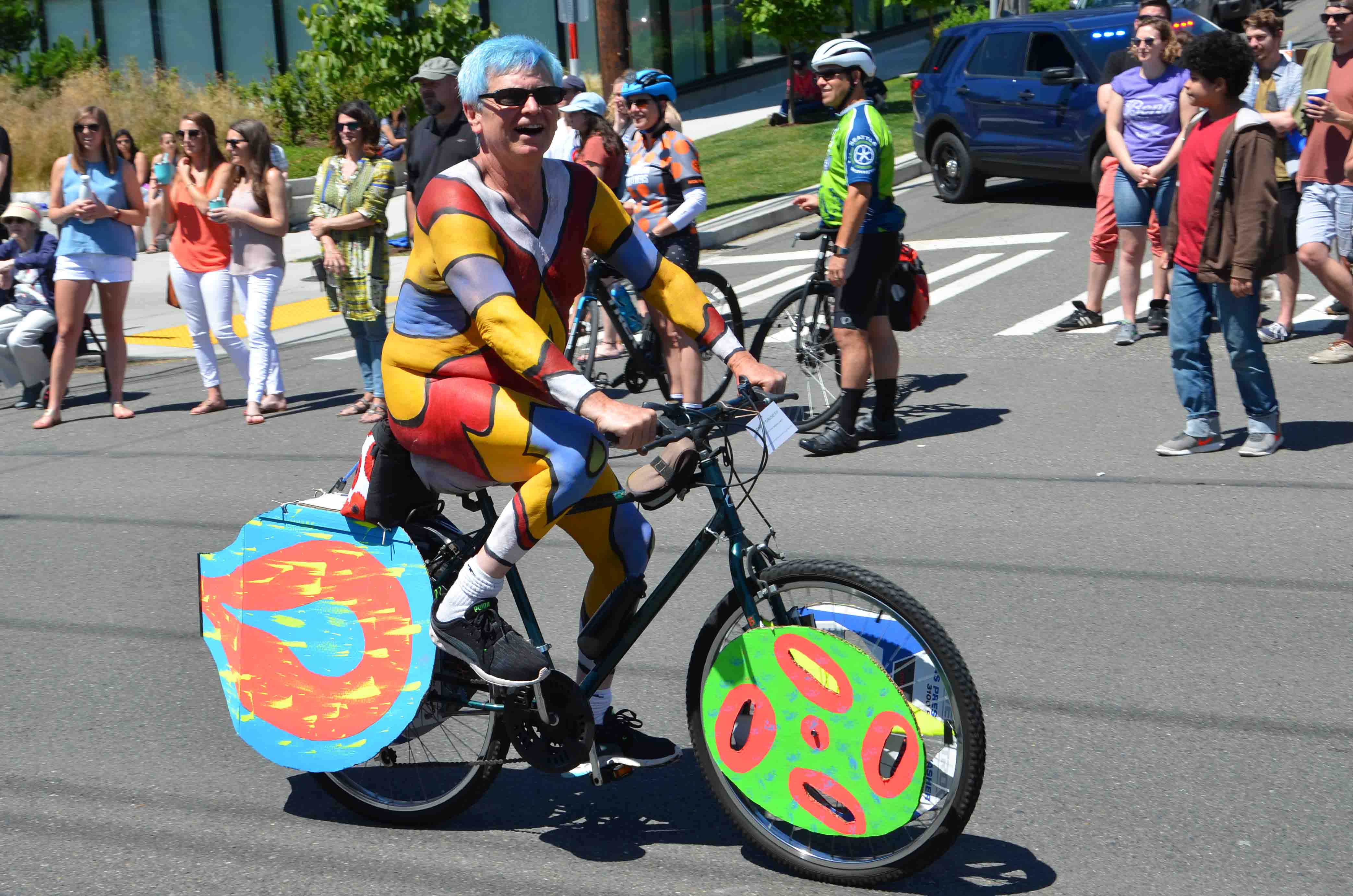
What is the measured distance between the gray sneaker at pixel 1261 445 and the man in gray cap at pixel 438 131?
4458 millimetres

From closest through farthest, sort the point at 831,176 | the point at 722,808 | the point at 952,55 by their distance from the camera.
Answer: the point at 722,808 < the point at 831,176 < the point at 952,55

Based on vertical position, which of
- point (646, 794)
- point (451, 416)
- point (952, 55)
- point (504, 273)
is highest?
point (952, 55)

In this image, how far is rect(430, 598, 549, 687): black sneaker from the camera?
363cm

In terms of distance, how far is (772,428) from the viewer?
3299 mm

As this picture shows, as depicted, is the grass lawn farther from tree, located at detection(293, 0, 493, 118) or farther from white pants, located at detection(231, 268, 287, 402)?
white pants, located at detection(231, 268, 287, 402)

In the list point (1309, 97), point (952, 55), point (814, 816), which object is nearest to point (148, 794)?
point (814, 816)

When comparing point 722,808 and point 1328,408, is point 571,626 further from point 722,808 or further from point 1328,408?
point 1328,408

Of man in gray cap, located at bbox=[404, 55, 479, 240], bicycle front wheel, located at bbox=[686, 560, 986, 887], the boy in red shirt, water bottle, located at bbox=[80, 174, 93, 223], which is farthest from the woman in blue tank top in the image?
bicycle front wheel, located at bbox=[686, 560, 986, 887]

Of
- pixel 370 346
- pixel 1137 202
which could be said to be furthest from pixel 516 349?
pixel 1137 202

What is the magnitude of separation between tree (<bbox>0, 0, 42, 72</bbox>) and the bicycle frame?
29.2 meters

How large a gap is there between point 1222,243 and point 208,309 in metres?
6.20

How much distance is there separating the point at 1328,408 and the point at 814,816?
5.56 meters

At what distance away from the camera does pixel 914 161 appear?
63.4 feet

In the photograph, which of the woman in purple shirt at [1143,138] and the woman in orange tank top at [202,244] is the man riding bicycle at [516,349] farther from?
the woman in purple shirt at [1143,138]
